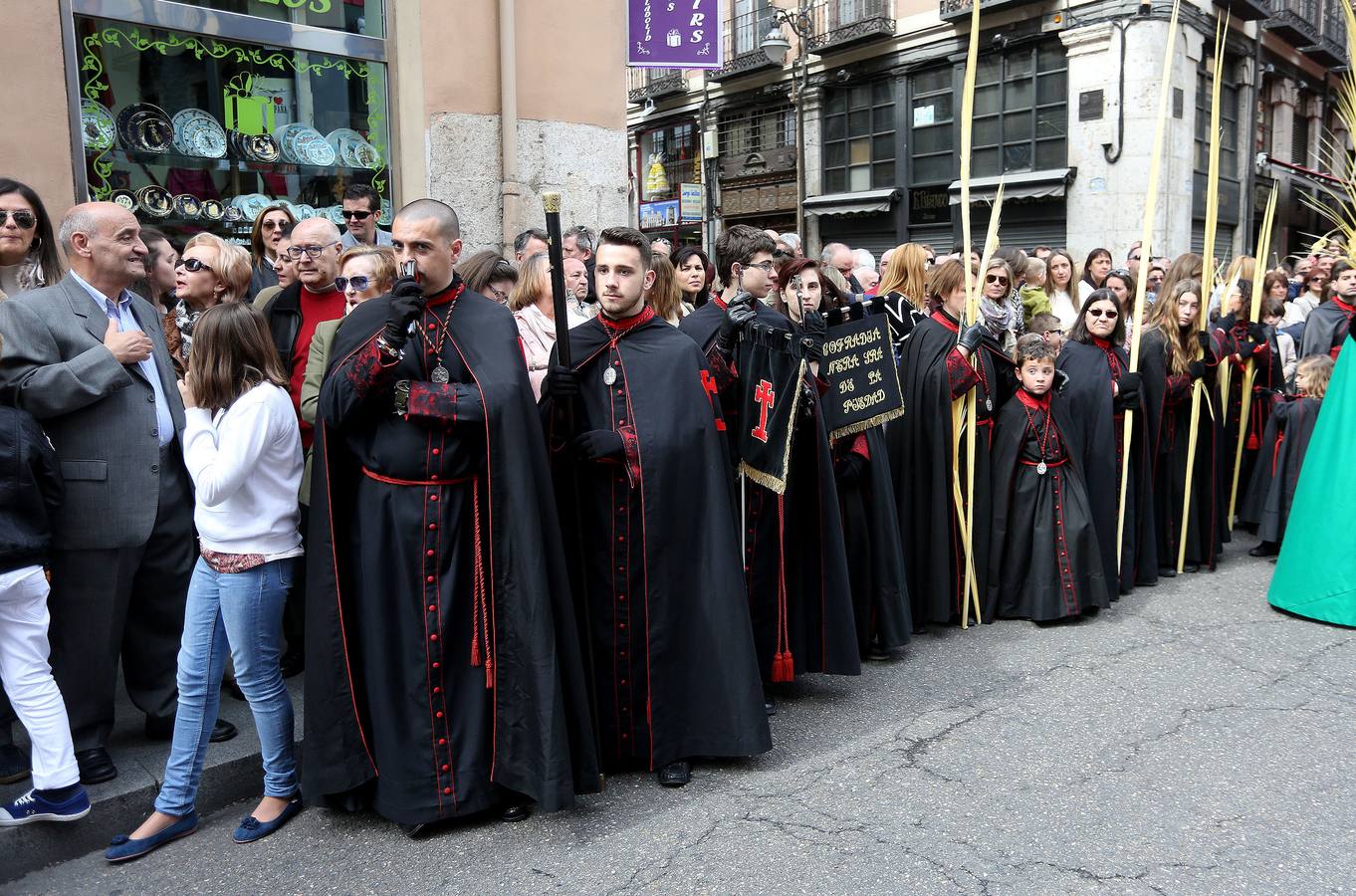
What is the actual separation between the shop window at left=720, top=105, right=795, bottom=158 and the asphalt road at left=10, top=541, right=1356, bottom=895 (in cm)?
2247

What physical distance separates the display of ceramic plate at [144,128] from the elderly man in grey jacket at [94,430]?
9.85 feet

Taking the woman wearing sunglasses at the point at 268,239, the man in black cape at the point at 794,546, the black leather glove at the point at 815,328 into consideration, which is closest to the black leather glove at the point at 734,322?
the man in black cape at the point at 794,546

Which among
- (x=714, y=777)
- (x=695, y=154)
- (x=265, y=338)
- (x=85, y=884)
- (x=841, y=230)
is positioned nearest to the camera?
(x=85, y=884)

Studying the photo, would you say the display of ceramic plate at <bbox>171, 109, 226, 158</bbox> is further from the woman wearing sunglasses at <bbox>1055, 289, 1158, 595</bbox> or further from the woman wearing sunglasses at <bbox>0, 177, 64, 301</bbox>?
the woman wearing sunglasses at <bbox>1055, 289, 1158, 595</bbox>

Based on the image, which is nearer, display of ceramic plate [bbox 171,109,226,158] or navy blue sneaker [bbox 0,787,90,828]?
navy blue sneaker [bbox 0,787,90,828]

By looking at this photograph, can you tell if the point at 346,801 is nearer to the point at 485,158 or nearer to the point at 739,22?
the point at 485,158

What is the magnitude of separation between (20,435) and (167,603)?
104 cm

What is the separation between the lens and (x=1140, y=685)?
4.90 metres

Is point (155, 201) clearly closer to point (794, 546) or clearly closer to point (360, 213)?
point (360, 213)

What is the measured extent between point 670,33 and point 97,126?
14.3ft

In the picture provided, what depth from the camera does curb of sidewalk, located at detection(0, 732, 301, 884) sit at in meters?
3.42

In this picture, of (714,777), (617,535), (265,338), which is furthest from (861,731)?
(265,338)

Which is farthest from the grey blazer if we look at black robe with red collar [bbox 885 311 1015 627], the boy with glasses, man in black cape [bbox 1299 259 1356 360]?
man in black cape [bbox 1299 259 1356 360]

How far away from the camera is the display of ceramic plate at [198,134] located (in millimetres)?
6820
